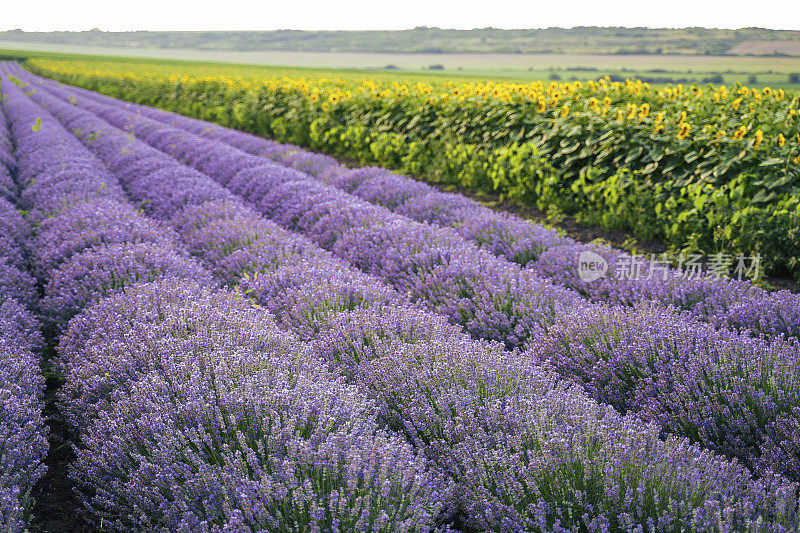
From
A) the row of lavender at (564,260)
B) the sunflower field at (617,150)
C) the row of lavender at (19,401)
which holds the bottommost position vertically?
the row of lavender at (19,401)

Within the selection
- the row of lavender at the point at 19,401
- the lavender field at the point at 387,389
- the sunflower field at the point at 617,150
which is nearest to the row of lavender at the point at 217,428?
the lavender field at the point at 387,389

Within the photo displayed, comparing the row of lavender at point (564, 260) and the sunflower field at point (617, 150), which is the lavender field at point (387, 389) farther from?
the sunflower field at point (617, 150)

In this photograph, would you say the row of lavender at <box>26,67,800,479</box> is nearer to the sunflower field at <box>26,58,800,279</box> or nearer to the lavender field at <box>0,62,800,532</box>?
the lavender field at <box>0,62,800,532</box>

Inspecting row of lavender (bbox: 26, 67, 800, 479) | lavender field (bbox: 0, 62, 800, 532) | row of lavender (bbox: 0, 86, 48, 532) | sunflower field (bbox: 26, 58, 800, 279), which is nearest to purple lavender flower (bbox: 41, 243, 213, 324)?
lavender field (bbox: 0, 62, 800, 532)

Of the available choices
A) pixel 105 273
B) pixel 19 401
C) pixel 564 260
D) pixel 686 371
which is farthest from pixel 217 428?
pixel 564 260

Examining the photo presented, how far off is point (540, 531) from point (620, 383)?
4.17 ft

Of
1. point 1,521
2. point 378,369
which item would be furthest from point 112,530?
point 378,369

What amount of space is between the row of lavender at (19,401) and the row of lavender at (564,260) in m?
3.18

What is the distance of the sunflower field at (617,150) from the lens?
5699 millimetres

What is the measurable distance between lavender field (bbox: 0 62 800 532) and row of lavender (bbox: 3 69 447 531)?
0.04ft

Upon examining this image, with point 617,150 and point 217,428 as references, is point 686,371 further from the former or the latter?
point 617,150

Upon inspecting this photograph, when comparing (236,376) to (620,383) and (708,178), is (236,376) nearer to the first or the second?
(620,383)

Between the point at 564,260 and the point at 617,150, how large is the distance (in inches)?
127

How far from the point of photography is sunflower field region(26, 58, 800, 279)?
5699 millimetres
